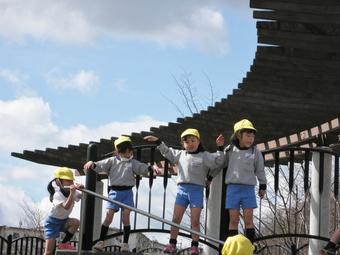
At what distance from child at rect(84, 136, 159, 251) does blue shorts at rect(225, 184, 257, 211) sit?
1014 millimetres

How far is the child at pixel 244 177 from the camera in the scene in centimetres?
992

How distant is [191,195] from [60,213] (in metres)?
1.52

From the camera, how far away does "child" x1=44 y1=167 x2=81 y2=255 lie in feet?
34.0

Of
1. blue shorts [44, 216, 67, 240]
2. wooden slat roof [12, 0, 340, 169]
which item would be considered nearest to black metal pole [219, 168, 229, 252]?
blue shorts [44, 216, 67, 240]

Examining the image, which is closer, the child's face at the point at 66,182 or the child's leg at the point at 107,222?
Answer: the child's face at the point at 66,182

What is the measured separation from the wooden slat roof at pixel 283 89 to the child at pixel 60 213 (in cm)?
327

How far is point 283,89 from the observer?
14.6m

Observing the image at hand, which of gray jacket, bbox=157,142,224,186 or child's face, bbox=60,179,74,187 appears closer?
gray jacket, bbox=157,142,224,186

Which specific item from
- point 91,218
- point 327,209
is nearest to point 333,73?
point 327,209

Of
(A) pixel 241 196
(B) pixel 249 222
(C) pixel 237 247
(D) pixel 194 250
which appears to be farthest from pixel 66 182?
(C) pixel 237 247

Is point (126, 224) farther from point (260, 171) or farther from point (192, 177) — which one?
point (260, 171)

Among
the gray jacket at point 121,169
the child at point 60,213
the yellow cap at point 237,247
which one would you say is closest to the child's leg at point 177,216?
the gray jacket at point 121,169

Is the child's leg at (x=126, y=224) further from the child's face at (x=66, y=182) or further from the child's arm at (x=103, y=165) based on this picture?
the child's face at (x=66, y=182)

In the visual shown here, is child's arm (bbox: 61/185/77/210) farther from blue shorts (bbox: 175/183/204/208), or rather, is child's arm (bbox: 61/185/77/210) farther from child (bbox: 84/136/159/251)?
blue shorts (bbox: 175/183/204/208)
